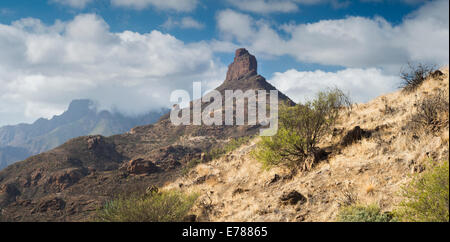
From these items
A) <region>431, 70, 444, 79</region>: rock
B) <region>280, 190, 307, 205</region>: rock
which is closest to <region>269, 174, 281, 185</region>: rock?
<region>280, 190, 307, 205</region>: rock

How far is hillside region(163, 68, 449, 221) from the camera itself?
7.70 m

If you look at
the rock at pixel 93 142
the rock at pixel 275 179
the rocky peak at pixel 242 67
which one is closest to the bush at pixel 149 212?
the rock at pixel 275 179

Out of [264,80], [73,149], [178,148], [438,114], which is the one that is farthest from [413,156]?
[264,80]

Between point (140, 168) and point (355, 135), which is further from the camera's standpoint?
point (140, 168)

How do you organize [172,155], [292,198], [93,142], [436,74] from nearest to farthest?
[292,198]
[436,74]
[172,155]
[93,142]

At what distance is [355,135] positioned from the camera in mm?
12117

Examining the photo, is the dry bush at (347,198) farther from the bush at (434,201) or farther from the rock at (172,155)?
the rock at (172,155)

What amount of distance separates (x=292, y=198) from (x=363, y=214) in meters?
2.71

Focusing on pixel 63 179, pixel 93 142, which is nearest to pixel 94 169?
pixel 63 179

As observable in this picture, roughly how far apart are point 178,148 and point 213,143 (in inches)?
457

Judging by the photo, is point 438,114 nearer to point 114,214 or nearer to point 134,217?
point 134,217

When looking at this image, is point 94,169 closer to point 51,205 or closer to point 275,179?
point 51,205

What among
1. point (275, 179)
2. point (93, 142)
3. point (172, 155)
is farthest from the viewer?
point (93, 142)

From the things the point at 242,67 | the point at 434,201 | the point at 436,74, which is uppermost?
the point at 242,67
